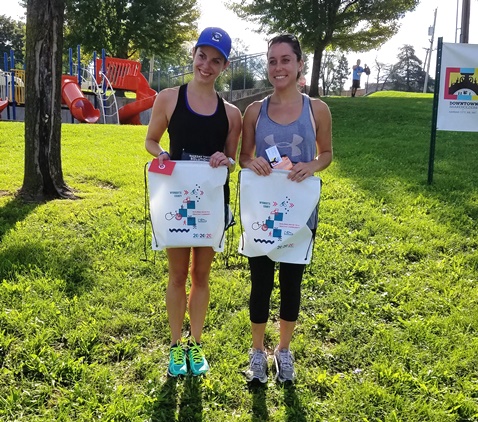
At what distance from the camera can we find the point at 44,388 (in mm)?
2428

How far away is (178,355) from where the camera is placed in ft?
8.61

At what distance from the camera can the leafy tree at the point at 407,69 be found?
68.9 meters

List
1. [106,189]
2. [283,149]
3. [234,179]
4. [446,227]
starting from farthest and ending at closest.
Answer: [234,179]
[106,189]
[446,227]
[283,149]

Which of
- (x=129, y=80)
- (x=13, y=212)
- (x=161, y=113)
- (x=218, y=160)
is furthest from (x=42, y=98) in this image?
(x=129, y=80)

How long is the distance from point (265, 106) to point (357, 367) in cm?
167

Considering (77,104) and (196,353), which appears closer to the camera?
(196,353)

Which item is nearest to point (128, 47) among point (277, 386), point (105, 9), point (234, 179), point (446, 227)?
point (105, 9)

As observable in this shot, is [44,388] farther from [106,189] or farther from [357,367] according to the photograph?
[106,189]

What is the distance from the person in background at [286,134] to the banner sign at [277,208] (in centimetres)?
5

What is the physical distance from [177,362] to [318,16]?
18644 millimetres

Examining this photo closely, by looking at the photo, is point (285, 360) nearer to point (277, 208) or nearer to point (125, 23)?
point (277, 208)

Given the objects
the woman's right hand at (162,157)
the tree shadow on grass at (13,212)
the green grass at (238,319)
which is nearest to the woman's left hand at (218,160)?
the woman's right hand at (162,157)

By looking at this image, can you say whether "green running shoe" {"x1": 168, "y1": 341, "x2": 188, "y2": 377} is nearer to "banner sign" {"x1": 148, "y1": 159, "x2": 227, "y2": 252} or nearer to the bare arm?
"banner sign" {"x1": 148, "y1": 159, "x2": 227, "y2": 252}

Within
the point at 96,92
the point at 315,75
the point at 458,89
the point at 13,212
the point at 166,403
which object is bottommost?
the point at 166,403
